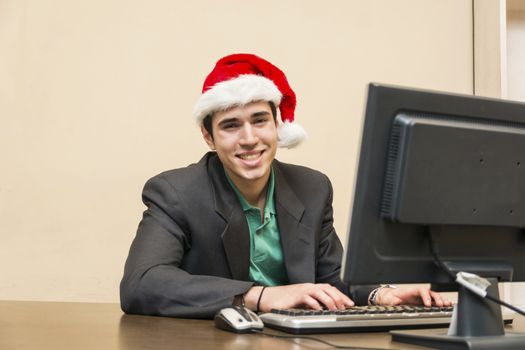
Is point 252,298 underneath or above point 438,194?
underneath

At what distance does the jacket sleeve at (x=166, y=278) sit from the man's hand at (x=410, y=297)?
382mm

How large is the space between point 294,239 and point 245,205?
0.54ft

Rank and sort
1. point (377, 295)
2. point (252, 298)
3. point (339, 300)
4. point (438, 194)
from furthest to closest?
point (377, 295), point (252, 298), point (339, 300), point (438, 194)

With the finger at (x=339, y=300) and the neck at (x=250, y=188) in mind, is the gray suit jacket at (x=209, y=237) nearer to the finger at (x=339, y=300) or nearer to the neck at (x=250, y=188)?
the neck at (x=250, y=188)

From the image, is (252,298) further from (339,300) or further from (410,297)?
(410,297)

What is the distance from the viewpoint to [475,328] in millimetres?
1040

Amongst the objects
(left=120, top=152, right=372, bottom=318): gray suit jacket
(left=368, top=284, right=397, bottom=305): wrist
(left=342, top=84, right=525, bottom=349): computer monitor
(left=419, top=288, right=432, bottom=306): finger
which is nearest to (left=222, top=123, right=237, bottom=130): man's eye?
(left=120, top=152, right=372, bottom=318): gray suit jacket

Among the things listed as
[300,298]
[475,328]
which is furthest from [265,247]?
[475,328]

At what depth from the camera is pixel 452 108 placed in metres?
1.04

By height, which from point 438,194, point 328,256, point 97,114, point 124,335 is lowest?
point 124,335

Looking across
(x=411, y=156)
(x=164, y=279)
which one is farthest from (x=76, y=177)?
(x=411, y=156)

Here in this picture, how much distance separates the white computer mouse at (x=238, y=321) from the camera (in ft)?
3.88

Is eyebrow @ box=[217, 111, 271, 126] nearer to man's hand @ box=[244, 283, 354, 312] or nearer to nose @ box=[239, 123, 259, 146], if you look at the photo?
nose @ box=[239, 123, 259, 146]

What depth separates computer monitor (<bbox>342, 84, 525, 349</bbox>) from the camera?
1.00 meters
